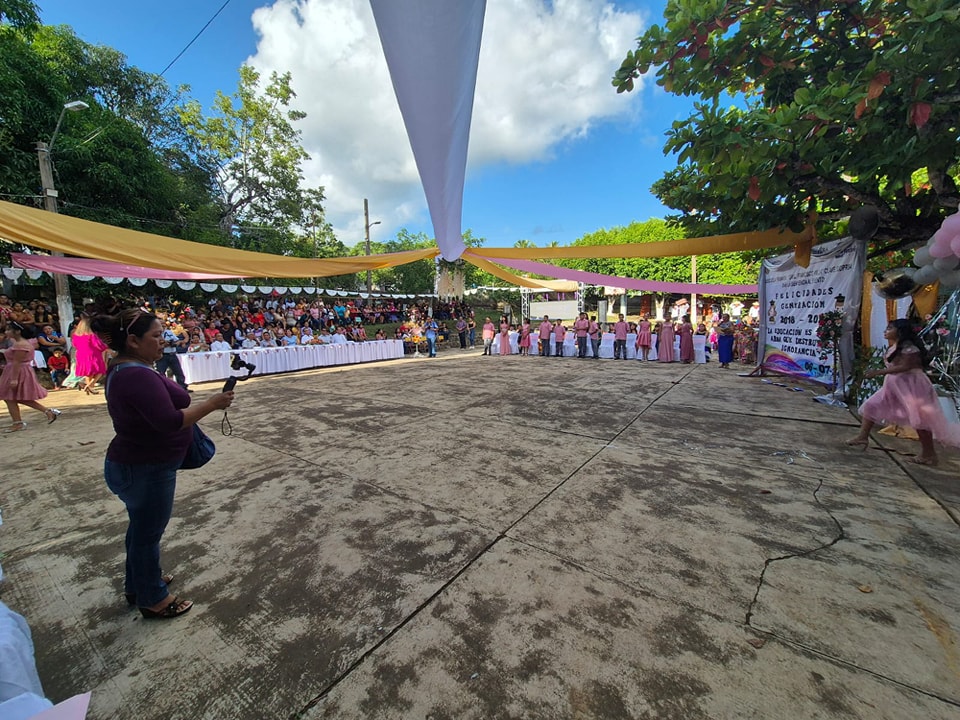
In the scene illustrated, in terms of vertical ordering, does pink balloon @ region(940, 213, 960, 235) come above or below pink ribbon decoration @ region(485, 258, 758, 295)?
below

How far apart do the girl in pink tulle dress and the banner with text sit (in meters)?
2.82

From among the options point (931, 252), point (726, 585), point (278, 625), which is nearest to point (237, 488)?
point (278, 625)

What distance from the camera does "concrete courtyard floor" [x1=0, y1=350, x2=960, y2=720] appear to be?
148cm

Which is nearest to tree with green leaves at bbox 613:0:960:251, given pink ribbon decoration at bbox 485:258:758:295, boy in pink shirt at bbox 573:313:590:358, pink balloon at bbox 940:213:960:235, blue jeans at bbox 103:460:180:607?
pink balloon at bbox 940:213:960:235

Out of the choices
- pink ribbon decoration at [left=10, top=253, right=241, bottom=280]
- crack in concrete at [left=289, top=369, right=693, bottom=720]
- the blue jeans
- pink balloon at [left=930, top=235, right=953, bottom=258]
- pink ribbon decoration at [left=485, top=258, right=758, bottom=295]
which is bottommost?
crack in concrete at [left=289, top=369, right=693, bottom=720]

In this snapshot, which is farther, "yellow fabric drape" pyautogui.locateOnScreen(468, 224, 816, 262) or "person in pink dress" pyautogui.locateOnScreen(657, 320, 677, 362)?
"person in pink dress" pyautogui.locateOnScreen(657, 320, 677, 362)

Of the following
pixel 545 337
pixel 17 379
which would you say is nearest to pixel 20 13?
pixel 17 379

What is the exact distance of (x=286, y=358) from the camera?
36.6 ft

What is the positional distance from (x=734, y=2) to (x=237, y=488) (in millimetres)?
5991

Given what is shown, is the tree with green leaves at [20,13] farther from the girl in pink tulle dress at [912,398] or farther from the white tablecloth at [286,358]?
the girl in pink tulle dress at [912,398]

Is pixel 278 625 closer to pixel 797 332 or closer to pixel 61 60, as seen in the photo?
pixel 797 332

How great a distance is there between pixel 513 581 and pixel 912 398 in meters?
3.96

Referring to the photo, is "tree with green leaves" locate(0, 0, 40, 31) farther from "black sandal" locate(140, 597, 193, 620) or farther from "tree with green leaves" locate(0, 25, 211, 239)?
"black sandal" locate(140, 597, 193, 620)

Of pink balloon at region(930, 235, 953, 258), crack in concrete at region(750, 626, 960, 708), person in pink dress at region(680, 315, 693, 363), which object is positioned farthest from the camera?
person in pink dress at region(680, 315, 693, 363)
